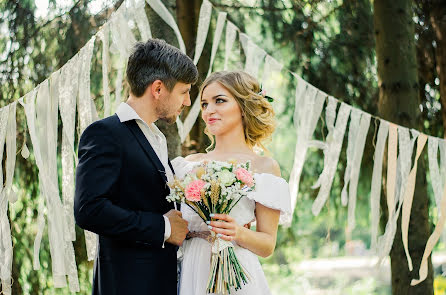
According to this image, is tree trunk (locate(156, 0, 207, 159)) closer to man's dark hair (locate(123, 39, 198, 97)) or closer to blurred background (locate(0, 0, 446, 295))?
blurred background (locate(0, 0, 446, 295))

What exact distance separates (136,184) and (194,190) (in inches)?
9.1

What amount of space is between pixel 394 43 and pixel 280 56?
1.23m

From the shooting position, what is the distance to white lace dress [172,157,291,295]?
254cm

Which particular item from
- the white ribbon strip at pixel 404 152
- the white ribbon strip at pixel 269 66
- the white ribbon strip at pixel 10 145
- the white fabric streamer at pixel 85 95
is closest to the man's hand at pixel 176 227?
the white fabric streamer at pixel 85 95

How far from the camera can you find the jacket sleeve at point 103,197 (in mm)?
2084

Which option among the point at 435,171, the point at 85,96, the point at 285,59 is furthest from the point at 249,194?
the point at 285,59

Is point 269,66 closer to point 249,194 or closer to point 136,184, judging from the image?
point 249,194

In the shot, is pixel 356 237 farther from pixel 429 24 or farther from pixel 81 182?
pixel 81 182

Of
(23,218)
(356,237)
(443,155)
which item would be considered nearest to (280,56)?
(443,155)

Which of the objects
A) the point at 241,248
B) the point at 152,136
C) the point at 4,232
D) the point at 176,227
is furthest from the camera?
the point at 4,232

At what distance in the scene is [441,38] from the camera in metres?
5.08

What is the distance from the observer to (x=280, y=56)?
5465 millimetres

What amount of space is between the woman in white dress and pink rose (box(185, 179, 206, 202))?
162 mm

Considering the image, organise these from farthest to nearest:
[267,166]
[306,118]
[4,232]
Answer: [306,118], [4,232], [267,166]
